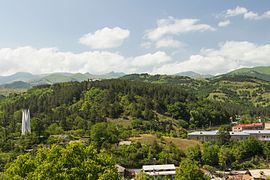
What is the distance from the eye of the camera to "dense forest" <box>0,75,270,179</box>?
29.8 meters

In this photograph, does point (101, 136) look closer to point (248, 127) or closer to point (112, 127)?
point (112, 127)

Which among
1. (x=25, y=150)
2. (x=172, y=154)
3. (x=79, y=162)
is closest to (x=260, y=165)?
(x=172, y=154)

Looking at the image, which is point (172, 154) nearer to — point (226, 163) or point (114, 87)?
point (226, 163)

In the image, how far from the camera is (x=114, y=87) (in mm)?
129250

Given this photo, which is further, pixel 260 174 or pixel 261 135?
pixel 261 135

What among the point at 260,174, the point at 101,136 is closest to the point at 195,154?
the point at 260,174

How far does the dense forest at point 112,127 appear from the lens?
29.8 m

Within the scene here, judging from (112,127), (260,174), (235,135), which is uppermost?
(112,127)

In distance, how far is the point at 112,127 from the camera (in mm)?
83000

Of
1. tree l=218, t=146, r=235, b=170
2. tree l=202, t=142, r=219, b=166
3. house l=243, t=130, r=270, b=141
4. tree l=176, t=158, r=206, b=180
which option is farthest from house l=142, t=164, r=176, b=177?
house l=243, t=130, r=270, b=141

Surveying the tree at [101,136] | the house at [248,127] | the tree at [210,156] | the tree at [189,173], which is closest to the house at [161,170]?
the tree at [210,156]

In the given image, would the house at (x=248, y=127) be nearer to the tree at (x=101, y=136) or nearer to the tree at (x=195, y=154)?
the tree at (x=195, y=154)

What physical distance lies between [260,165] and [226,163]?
22.9 feet

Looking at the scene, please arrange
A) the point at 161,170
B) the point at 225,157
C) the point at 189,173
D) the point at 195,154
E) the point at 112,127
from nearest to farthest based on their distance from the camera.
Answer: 1. the point at 189,173
2. the point at 161,170
3. the point at 225,157
4. the point at 195,154
5. the point at 112,127
